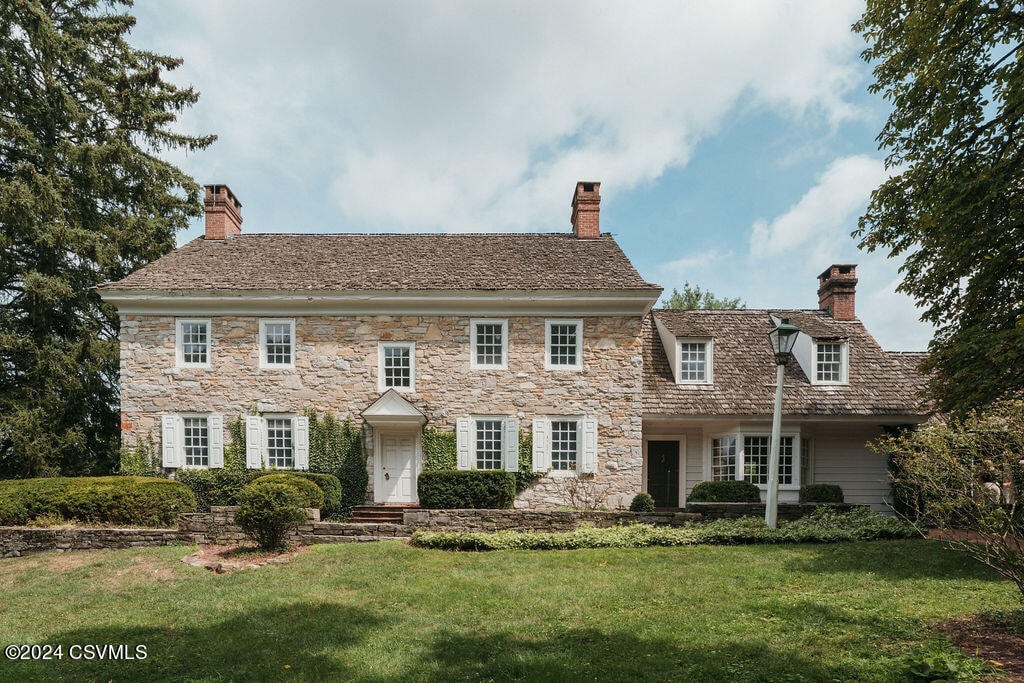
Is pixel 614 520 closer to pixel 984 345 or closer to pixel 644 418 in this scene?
pixel 644 418

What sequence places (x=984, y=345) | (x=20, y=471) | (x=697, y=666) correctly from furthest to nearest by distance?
(x=20, y=471), (x=984, y=345), (x=697, y=666)

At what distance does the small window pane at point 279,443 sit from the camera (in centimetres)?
1548

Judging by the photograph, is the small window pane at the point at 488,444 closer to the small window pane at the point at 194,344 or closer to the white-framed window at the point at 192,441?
the white-framed window at the point at 192,441

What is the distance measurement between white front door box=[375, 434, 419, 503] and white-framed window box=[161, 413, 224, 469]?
14.1 feet

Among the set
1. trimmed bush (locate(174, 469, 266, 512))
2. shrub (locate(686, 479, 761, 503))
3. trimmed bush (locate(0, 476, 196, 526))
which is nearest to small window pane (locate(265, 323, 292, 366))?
trimmed bush (locate(174, 469, 266, 512))

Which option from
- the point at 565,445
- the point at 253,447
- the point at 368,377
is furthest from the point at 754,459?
the point at 253,447

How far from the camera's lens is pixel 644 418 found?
15.8 meters

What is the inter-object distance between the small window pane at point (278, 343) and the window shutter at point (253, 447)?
1.70m

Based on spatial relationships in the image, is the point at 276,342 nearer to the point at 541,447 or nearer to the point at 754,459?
the point at 541,447

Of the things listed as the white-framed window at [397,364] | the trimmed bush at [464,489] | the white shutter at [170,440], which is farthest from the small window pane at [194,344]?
the trimmed bush at [464,489]

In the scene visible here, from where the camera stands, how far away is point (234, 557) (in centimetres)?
1027

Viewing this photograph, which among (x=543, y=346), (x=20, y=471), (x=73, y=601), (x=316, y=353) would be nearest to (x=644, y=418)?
(x=543, y=346)

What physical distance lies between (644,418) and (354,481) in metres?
7.93

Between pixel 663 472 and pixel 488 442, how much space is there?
5193 mm
